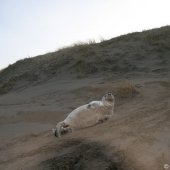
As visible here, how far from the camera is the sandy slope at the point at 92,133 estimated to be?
16.8 feet

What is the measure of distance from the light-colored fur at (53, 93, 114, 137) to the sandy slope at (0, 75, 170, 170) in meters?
0.15

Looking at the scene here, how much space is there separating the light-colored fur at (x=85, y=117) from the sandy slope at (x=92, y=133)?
0.15 metres

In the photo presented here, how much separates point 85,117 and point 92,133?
0.58 metres

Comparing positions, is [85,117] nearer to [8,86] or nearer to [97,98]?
[97,98]

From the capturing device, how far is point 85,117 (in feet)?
21.7

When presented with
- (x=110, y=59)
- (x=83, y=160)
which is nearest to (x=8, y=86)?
(x=110, y=59)

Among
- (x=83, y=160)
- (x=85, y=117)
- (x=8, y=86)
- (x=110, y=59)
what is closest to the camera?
(x=83, y=160)

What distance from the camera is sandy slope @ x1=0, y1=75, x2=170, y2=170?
5.11m

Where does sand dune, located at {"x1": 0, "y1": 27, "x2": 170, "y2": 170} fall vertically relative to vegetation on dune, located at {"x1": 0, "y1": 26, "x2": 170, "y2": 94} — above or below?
below

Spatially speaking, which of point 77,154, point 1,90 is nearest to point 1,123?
point 77,154

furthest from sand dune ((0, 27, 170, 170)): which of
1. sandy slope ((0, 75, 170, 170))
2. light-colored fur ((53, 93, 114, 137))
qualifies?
light-colored fur ((53, 93, 114, 137))

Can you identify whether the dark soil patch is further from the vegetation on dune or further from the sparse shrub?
the sparse shrub

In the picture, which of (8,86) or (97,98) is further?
(8,86)

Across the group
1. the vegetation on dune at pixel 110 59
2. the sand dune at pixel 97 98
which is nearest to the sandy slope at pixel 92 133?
the sand dune at pixel 97 98
